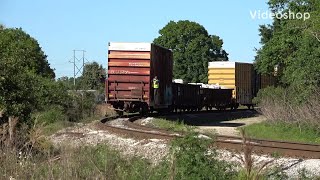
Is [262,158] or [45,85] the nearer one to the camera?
[262,158]

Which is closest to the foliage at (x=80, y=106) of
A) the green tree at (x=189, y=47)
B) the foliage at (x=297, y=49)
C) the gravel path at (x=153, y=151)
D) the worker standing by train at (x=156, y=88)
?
the worker standing by train at (x=156, y=88)

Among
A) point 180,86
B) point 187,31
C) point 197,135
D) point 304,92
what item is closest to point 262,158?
point 197,135

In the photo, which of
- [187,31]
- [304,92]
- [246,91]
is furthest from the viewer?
[187,31]

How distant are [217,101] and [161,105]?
39.7 ft

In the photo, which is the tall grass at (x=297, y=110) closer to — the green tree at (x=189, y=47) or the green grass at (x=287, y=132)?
the green grass at (x=287, y=132)

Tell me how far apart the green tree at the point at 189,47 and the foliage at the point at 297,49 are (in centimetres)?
4908

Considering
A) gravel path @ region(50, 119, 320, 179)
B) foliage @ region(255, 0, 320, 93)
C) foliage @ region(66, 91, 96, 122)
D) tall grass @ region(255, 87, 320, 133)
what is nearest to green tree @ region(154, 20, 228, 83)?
foliage @ region(255, 0, 320, 93)

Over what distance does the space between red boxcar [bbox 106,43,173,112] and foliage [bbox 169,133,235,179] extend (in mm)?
17470

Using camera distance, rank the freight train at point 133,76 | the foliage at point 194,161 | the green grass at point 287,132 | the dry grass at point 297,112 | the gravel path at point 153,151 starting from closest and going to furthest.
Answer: the foliage at point 194,161 < the gravel path at point 153,151 < the green grass at point 287,132 < the dry grass at point 297,112 < the freight train at point 133,76

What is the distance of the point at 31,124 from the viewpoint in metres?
11.2

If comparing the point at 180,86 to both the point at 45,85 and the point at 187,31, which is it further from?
the point at 187,31

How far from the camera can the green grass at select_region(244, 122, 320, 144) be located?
17891 millimetres

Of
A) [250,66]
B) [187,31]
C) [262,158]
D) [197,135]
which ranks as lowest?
[262,158]

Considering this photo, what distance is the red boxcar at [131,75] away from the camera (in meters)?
24.5
